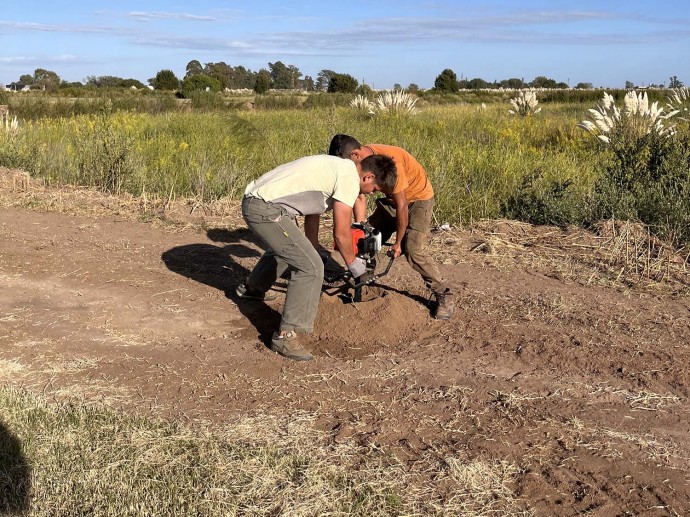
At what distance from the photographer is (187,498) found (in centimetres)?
351

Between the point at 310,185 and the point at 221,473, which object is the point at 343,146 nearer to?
the point at 310,185

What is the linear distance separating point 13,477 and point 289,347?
83.6 inches

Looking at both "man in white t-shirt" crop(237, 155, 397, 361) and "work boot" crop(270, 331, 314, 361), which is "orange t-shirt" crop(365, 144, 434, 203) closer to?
"man in white t-shirt" crop(237, 155, 397, 361)

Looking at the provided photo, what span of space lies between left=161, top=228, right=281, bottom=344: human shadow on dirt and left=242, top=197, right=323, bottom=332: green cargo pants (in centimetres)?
50

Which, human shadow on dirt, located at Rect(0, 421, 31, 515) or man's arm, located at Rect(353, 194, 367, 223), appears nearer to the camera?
human shadow on dirt, located at Rect(0, 421, 31, 515)

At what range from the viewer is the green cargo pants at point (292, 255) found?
210 inches

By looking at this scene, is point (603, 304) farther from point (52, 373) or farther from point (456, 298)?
point (52, 373)

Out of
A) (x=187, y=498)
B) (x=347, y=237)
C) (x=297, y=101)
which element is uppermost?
(x=297, y=101)

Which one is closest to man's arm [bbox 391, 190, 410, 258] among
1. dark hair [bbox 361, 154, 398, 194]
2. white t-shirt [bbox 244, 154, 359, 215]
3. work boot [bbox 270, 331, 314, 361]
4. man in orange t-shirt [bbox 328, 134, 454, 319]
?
man in orange t-shirt [bbox 328, 134, 454, 319]

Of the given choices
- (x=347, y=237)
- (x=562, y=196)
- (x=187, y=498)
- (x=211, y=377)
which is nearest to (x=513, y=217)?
(x=562, y=196)

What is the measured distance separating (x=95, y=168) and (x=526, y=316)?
23.8 feet

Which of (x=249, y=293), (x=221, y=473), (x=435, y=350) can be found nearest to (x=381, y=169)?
(x=435, y=350)

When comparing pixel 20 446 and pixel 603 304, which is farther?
pixel 603 304

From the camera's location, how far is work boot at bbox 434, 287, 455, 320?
19.8 feet
